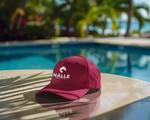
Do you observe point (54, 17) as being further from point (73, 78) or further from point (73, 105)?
point (73, 105)

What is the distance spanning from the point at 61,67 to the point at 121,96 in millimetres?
954

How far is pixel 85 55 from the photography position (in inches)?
346

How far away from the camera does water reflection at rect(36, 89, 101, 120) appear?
87.8 inches

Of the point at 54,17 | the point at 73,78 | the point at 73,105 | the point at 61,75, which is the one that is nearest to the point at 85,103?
the point at 73,105

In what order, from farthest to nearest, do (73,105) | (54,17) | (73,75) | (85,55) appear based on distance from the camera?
(54,17)
(85,55)
(73,75)
(73,105)

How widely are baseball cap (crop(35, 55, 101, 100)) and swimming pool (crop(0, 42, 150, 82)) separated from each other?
2.96m

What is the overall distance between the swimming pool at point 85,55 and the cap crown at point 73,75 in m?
2.95

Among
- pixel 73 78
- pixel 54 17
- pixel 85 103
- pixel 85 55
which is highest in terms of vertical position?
pixel 54 17

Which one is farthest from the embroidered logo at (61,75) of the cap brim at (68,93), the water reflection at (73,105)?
the water reflection at (73,105)

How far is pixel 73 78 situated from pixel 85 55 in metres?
6.20

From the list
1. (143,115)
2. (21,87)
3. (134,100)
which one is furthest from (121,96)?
(21,87)

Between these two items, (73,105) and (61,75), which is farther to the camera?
(61,75)

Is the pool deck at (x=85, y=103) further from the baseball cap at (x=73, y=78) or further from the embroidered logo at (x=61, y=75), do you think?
the embroidered logo at (x=61, y=75)

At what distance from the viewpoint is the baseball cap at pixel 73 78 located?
253cm
